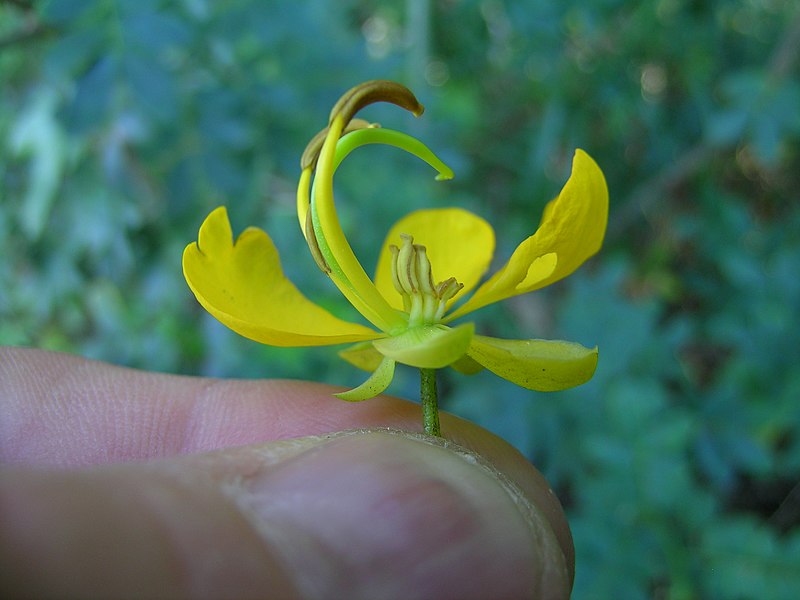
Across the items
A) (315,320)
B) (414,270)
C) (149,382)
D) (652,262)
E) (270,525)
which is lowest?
(652,262)

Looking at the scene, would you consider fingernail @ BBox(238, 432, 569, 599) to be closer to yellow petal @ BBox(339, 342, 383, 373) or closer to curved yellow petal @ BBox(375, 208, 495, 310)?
yellow petal @ BBox(339, 342, 383, 373)

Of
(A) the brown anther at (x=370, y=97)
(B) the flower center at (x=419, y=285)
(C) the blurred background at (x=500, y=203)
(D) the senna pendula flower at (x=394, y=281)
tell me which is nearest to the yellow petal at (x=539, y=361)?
(D) the senna pendula flower at (x=394, y=281)

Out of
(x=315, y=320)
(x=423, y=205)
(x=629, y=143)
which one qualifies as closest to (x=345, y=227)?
(x=423, y=205)

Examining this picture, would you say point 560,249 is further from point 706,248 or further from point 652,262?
point 652,262

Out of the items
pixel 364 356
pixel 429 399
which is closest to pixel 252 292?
pixel 364 356

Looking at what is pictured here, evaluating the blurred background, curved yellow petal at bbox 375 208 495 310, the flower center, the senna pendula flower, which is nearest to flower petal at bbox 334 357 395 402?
the senna pendula flower

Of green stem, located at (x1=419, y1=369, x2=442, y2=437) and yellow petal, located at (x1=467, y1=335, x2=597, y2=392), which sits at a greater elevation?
yellow petal, located at (x1=467, y1=335, x2=597, y2=392)

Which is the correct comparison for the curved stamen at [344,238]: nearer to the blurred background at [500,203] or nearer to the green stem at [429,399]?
the green stem at [429,399]

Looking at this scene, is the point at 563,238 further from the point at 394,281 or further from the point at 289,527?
the point at 289,527
